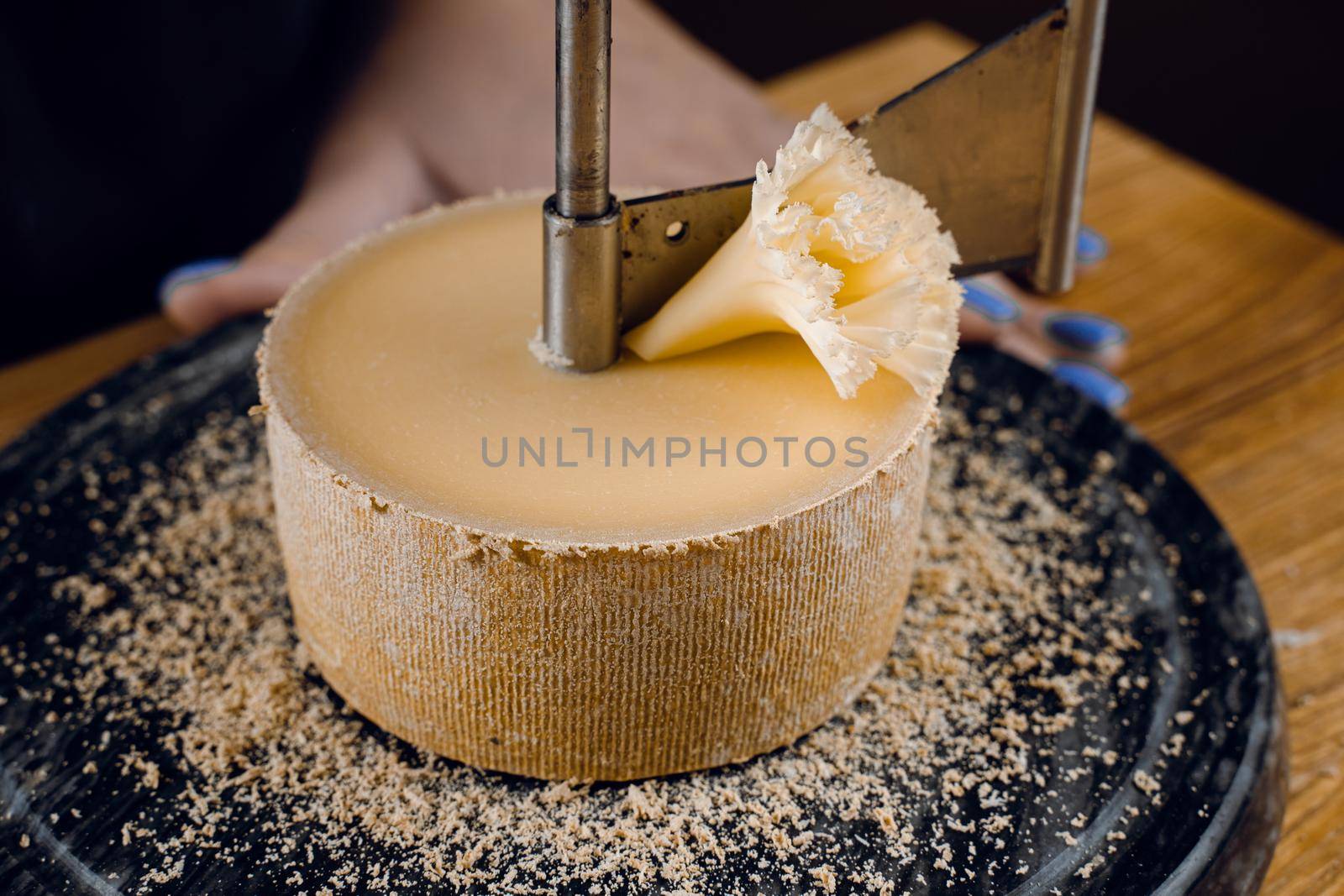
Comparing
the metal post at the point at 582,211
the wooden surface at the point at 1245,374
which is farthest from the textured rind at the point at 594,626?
the wooden surface at the point at 1245,374

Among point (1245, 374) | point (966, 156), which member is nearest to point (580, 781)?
point (966, 156)

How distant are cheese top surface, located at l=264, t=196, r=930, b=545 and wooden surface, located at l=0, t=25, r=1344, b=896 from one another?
13.2 inches

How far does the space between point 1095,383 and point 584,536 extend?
1.89 ft

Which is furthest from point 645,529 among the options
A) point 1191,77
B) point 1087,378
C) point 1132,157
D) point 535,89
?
point 1191,77

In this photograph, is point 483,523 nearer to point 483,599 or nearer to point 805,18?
point 483,599

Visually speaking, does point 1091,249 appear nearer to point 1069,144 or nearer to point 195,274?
point 1069,144

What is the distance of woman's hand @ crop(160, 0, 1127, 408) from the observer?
1.08m

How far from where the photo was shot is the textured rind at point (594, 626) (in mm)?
625

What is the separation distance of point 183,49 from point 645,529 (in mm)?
822

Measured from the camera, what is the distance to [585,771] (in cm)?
69

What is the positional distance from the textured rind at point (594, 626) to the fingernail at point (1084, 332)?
430 millimetres

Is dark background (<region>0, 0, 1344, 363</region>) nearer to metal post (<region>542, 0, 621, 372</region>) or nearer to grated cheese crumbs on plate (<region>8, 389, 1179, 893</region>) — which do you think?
grated cheese crumbs on plate (<region>8, 389, 1179, 893</region>)

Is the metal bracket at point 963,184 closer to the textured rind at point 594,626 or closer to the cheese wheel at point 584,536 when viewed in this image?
the cheese wheel at point 584,536

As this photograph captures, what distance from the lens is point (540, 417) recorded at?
27.0 inches
